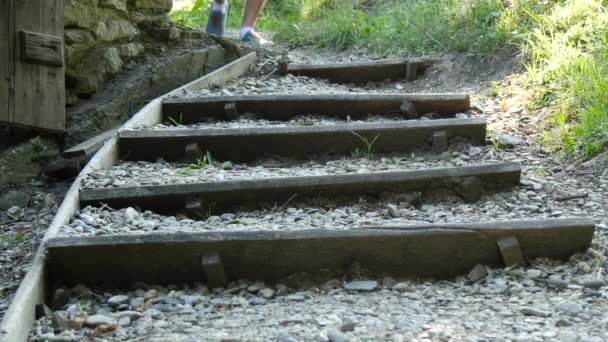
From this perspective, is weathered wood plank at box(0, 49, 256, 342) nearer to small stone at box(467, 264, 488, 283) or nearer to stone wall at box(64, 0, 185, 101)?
stone wall at box(64, 0, 185, 101)

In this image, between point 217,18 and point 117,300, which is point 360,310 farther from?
point 217,18

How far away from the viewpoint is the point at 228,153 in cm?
351

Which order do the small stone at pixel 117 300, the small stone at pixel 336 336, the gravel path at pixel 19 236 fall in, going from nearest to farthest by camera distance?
Answer: the small stone at pixel 336 336
the small stone at pixel 117 300
the gravel path at pixel 19 236

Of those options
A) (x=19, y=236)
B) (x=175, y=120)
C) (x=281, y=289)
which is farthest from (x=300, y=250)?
(x=175, y=120)

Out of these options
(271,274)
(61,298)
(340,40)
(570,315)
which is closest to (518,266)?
(570,315)

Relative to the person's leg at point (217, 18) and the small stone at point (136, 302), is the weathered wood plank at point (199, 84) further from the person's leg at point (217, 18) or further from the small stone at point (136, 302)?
the small stone at point (136, 302)

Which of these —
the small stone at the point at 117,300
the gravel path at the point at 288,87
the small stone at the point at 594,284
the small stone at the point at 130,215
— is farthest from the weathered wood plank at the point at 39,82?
the small stone at the point at 594,284

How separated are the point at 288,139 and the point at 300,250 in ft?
3.66

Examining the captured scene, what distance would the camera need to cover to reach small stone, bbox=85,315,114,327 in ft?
7.25

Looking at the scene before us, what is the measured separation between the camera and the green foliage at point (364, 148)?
3441mm

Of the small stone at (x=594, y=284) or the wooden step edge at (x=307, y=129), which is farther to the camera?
the wooden step edge at (x=307, y=129)

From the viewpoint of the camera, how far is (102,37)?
13.9 feet

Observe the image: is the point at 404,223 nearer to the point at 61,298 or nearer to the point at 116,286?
the point at 116,286

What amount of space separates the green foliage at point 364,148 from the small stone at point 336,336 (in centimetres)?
148
